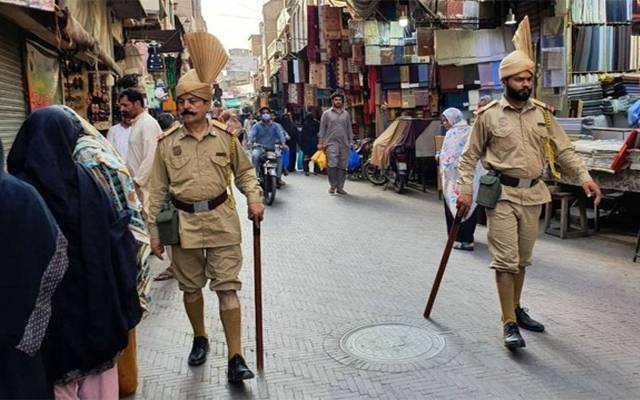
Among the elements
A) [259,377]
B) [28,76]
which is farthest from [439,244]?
[28,76]

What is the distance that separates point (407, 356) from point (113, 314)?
241cm

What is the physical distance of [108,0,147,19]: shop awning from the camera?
425 inches

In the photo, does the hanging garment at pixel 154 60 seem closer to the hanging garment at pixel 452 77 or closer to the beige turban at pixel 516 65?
the hanging garment at pixel 452 77

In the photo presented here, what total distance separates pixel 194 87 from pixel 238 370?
1895 millimetres

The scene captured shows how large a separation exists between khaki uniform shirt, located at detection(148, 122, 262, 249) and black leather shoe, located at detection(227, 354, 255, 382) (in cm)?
77

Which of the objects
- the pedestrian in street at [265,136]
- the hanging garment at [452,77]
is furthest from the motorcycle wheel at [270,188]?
the hanging garment at [452,77]

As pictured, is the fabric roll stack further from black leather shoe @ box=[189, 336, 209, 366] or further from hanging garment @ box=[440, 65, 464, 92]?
black leather shoe @ box=[189, 336, 209, 366]

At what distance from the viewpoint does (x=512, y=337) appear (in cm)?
427

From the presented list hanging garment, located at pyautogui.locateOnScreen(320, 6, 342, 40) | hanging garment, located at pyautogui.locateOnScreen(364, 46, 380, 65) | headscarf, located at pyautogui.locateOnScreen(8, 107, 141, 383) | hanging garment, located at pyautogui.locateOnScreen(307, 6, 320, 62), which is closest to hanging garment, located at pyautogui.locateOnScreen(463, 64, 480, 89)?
hanging garment, located at pyautogui.locateOnScreen(364, 46, 380, 65)

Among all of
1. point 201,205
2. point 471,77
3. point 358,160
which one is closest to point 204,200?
point 201,205

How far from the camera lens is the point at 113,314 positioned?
2566 millimetres

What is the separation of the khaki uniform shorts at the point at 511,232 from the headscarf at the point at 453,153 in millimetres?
3021

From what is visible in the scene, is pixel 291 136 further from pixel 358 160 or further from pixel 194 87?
pixel 194 87

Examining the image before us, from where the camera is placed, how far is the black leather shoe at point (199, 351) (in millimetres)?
4254
